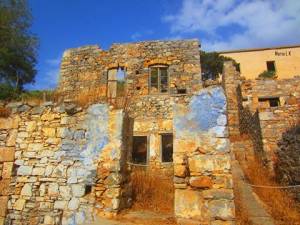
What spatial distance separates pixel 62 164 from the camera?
546cm

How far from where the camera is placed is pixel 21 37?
14828mm

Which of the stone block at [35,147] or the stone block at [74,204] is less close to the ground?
the stone block at [35,147]

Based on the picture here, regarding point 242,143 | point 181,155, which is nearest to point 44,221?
point 181,155

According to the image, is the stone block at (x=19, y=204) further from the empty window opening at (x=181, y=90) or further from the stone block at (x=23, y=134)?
the empty window opening at (x=181, y=90)

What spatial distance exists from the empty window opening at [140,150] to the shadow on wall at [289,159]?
15.7 feet

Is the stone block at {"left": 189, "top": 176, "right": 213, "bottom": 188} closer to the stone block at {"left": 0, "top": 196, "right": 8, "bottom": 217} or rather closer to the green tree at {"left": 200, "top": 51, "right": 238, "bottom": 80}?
the stone block at {"left": 0, "top": 196, "right": 8, "bottom": 217}

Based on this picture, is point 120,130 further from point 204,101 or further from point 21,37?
point 21,37

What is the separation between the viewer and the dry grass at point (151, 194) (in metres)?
5.61

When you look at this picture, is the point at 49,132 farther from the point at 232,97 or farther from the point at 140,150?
the point at 232,97

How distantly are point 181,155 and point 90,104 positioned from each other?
2.28 metres

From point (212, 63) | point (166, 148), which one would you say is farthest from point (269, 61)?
point (166, 148)

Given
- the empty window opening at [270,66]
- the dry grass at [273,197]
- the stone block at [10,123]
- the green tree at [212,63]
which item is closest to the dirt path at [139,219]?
the dry grass at [273,197]

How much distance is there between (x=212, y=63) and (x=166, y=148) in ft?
48.3

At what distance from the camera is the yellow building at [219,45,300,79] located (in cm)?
2227
